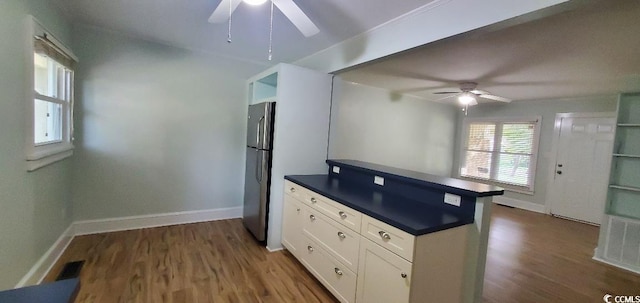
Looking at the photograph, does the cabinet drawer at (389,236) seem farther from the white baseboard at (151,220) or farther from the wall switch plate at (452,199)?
the white baseboard at (151,220)

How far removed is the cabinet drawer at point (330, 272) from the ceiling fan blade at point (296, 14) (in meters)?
1.79

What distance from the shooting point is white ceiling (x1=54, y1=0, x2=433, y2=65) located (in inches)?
85.0

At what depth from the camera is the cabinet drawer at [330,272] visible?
1.90m

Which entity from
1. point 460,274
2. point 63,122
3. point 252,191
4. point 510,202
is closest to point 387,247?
point 460,274

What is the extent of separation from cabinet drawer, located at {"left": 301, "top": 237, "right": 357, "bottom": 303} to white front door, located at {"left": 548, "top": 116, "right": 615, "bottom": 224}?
5.22 meters

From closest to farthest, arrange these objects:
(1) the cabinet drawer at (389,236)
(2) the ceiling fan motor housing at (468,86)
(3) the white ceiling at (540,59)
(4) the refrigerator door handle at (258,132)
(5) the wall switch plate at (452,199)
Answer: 1. (1) the cabinet drawer at (389,236)
2. (5) the wall switch plate at (452,199)
3. (3) the white ceiling at (540,59)
4. (4) the refrigerator door handle at (258,132)
5. (2) the ceiling fan motor housing at (468,86)

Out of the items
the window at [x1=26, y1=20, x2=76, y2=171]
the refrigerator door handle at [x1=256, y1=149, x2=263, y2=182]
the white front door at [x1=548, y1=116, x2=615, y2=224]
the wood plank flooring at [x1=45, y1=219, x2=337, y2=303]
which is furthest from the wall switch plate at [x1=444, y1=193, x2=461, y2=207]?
the white front door at [x1=548, y1=116, x2=615, y2=224]

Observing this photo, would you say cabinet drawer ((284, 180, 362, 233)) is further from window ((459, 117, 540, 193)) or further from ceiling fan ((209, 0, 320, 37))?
window ((459, 117, 540, 193))

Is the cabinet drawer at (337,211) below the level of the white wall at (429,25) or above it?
below

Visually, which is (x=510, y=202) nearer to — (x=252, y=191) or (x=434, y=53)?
(x=434, y=53)

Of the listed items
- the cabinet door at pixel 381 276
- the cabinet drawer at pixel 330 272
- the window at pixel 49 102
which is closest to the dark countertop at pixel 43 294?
the cabinet door at pixel 381 276

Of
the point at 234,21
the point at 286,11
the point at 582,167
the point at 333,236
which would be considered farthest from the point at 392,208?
the point at 582,167

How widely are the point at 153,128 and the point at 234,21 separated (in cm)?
178

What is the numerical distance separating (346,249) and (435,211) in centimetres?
71
